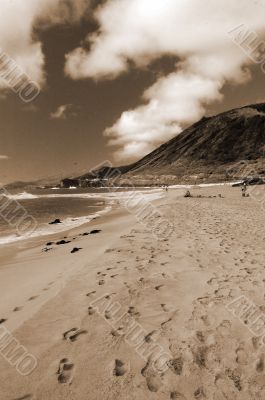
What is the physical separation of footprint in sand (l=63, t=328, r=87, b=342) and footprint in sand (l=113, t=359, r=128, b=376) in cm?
84

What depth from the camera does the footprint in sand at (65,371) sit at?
378cm

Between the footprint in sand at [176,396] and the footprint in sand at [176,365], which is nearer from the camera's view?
the footprint in sand at [176,396]

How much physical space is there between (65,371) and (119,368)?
0.69 m

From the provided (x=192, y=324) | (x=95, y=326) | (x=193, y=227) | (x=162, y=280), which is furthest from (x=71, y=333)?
(x=193, y=227)

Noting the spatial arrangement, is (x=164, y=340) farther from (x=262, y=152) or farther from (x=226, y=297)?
(x=262, y=152)

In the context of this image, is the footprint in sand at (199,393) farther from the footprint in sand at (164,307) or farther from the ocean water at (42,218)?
the ocean water at (42,218)

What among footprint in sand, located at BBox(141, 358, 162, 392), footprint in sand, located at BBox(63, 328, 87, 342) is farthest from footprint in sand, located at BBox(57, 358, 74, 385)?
footprint in sand, located at BBox(141, 358, 162, 392)

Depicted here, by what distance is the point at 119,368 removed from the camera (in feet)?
13.0

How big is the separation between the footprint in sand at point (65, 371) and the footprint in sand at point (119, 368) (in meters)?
0.56

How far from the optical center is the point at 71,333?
4750mm

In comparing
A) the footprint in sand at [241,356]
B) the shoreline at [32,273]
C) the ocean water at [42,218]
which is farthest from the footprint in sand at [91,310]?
the ocean water at [42,218]

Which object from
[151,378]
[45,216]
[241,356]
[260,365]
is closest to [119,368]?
[151,378]

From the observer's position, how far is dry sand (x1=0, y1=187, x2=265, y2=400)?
3688mm

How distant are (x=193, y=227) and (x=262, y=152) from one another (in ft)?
612
